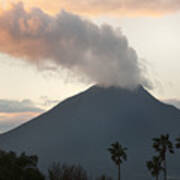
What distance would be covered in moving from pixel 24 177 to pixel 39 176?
2.09 metres

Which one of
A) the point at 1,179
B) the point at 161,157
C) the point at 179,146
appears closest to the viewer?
the point at 1,179

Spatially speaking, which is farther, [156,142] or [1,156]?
[156,142]

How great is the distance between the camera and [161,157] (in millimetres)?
104438

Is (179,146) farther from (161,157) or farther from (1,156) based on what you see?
(1,156)

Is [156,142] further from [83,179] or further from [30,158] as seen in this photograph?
[30,158]

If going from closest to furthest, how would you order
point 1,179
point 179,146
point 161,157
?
point 1,179
point 179,146
point 161,157

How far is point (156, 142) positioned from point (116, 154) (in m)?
8.18

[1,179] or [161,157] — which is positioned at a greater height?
[161,157]

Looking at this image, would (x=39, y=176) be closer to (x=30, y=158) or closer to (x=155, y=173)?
(x=30, y=158)

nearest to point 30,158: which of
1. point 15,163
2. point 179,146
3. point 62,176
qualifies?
point 15,163

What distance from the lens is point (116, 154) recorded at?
356 feet

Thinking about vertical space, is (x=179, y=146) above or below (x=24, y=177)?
above

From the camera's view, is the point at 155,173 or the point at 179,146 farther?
the point at 155,173

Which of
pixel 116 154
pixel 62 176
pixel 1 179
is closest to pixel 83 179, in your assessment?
pixel 62 176
